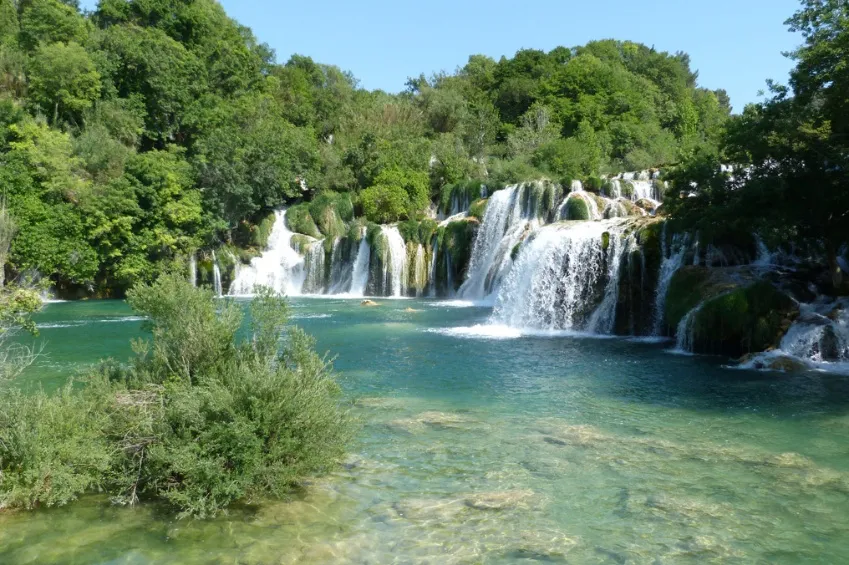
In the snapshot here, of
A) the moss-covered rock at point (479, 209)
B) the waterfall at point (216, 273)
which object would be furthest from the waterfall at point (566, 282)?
the waterfall at point (216, 273)

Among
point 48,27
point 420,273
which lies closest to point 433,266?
point 420,273

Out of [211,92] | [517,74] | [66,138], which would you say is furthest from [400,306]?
[517,74]

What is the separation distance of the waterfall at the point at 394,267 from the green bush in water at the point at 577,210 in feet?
29.8

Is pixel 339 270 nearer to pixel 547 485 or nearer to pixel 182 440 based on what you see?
pixel 547 485

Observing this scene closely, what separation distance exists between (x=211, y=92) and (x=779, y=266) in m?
38.6

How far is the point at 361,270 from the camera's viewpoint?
118 ft

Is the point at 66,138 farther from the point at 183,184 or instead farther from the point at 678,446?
the point at 678,446

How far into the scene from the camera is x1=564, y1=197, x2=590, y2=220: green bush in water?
2925cm

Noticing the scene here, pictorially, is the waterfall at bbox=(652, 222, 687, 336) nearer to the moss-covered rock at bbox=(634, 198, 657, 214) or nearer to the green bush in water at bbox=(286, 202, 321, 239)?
the moss-covered rock at bbox=(634, 198, 657, 214)

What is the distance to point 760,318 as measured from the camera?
16.0 metres

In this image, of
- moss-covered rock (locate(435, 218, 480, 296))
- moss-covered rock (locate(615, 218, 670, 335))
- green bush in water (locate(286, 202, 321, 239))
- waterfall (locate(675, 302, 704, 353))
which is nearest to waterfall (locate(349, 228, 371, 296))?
moss-covered rock (locate(435, 218, 480, 296))

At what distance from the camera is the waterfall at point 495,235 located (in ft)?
101

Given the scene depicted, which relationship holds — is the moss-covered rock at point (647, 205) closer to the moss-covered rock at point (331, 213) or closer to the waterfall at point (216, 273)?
the moss-covered rock at point (331, 213)

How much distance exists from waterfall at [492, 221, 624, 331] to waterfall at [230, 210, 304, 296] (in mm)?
17286
